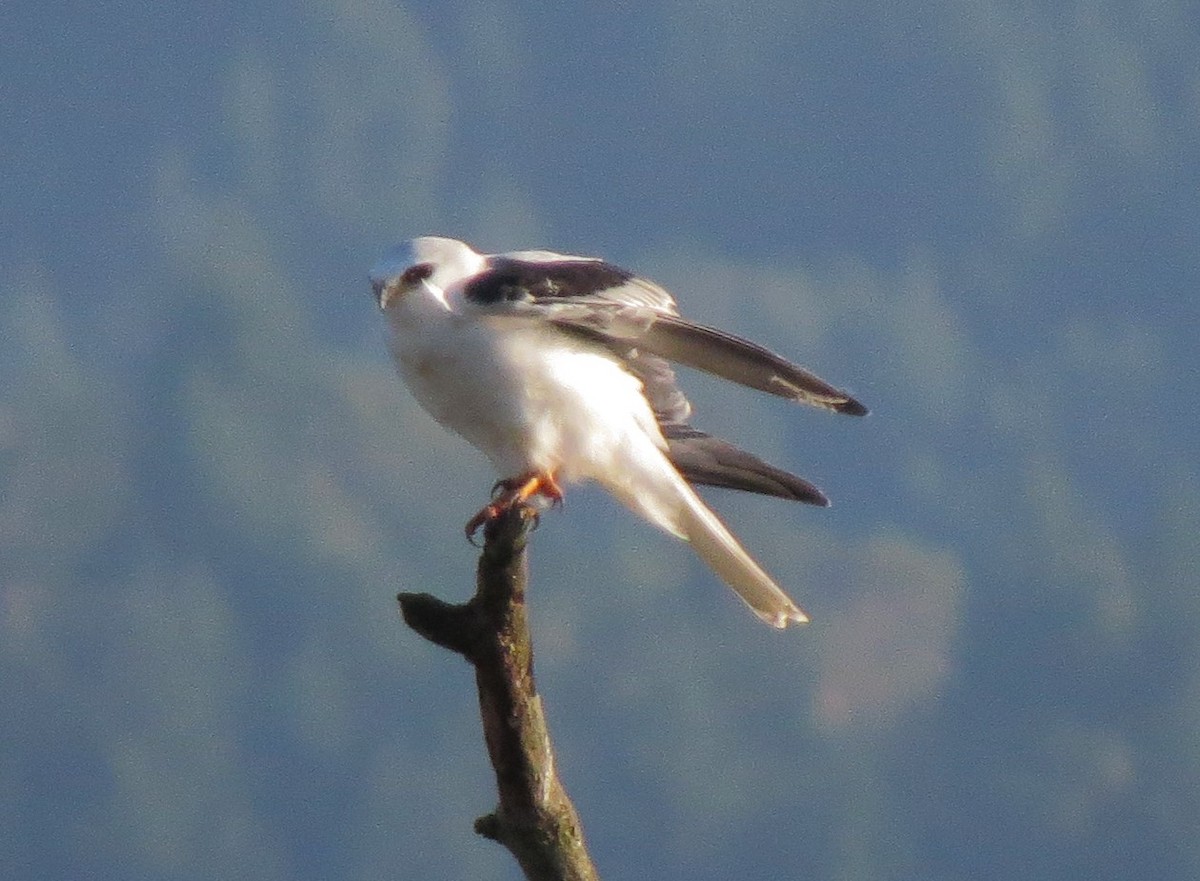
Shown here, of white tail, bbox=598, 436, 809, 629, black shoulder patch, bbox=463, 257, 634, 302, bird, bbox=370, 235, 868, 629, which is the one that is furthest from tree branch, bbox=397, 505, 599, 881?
white tail, bbox=598, 436, 809, 629

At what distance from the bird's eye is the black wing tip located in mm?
888

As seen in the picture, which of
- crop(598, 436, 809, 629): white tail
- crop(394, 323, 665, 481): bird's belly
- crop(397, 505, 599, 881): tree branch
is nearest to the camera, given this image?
crop(397, 505, 599, 881): tree branch

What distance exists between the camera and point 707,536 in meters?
3.84

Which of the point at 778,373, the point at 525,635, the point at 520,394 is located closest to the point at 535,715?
the point at 525,635

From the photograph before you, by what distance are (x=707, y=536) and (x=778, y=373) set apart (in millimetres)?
480

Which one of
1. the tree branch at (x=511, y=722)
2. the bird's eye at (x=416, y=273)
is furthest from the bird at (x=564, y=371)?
the tree branch at (x=511, y=722)

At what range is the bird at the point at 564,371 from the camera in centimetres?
343

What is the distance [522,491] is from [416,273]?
0.49m

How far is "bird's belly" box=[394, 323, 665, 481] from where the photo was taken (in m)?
3.42

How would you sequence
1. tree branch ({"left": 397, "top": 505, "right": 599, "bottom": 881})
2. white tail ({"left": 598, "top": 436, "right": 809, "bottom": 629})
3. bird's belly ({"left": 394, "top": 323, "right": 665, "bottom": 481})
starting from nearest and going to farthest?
tree branch ({"left": 397, "top": 505, "right": 599, "bottom": 881})
bird's belly ({"left": 394, "top": 323, "right": 665, "bottom": 481})
white tail ({"left": 598, "top": 436, "right": 809, "bottom": 629})

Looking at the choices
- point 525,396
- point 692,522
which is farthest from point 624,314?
point 692,522

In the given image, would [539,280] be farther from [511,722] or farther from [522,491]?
[511,722]

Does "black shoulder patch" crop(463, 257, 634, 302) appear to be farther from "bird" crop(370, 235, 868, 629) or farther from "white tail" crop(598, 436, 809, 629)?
"white tail" crop(598, 436, 809, 629)

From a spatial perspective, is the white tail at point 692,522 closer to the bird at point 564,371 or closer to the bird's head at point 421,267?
the bird at point 564,371
